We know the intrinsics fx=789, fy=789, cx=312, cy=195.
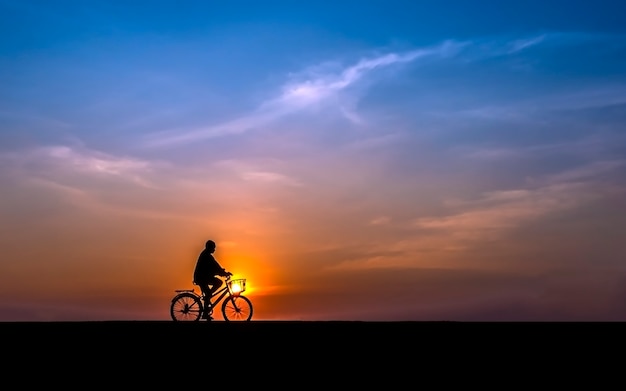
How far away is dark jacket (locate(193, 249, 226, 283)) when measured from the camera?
2286cm

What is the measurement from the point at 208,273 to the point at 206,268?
0.59 feet

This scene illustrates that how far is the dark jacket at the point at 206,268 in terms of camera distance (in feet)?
75.0
